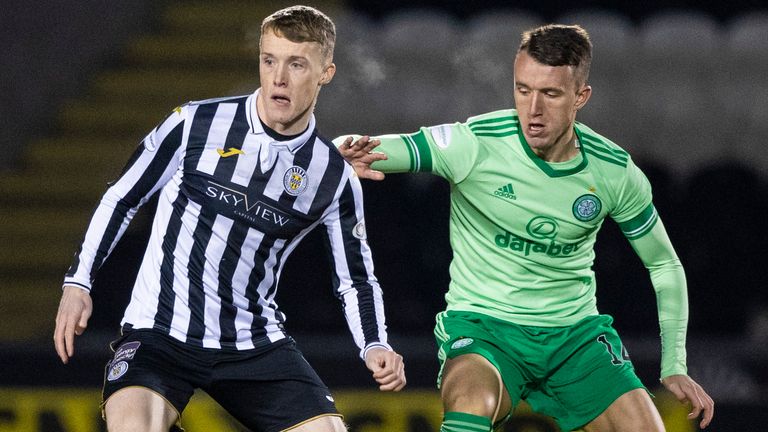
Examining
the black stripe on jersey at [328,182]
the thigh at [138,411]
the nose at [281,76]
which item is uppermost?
the nose at [281,76]

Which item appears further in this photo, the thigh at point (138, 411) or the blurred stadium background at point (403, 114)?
the blurred stadium background at point (403, 114)

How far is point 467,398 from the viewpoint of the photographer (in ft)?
11.1

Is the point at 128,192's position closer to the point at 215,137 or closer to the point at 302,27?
the point at 215,137

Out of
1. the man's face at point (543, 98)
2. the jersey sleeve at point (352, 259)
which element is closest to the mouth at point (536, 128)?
the man's face at point (543, 98)

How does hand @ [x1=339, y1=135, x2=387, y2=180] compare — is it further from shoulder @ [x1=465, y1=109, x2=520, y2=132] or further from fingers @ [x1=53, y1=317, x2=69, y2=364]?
fingers @ [x1=53, y1=317, x2=69, y2=364]

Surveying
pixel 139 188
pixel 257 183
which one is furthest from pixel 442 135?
pixel 139 188

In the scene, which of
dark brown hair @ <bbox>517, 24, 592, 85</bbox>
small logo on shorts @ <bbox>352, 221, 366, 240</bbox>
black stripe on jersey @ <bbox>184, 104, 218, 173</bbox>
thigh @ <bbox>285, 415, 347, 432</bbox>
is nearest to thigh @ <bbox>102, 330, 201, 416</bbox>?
thigh @ <bbox>285, 415, 347, 432</bbox>

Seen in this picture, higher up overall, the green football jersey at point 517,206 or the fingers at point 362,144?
the fingers at point 362,144

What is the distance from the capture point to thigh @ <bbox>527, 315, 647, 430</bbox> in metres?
3.66

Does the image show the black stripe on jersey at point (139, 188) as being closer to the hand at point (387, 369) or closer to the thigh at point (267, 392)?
the thigh at point (267, 392)

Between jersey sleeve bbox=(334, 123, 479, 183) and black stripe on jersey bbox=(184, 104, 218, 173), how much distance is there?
439 millimetres

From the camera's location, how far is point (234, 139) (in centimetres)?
347

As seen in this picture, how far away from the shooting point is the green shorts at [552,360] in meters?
3.64

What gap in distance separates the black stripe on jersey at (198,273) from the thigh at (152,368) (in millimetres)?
66
